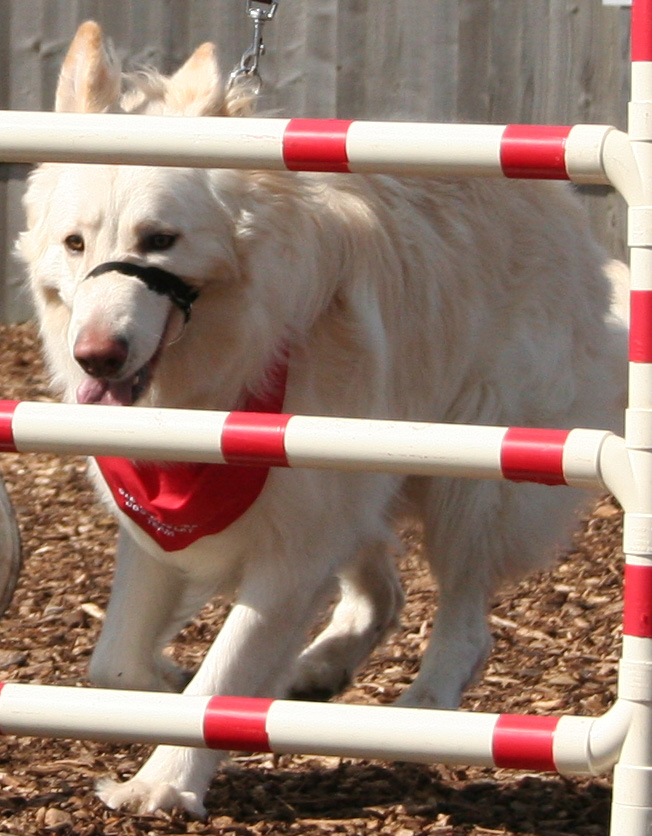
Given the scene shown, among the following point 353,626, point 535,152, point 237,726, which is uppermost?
point 535,152

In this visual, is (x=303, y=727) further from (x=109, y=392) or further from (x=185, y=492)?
(x=185, y=492)

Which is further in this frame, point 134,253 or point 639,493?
point 134,253

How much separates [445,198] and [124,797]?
5.98ft

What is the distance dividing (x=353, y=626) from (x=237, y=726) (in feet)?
6.14

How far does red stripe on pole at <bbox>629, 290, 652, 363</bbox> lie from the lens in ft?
6.48

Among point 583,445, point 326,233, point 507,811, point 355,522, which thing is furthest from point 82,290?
point 507,811

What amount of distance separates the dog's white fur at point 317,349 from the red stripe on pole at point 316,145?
2.50 feet

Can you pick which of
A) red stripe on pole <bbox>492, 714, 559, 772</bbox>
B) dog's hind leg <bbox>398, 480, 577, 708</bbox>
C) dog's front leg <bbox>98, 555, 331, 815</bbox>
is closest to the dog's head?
dog's front leg <bbox>98, 555, 331, 815</bbox>

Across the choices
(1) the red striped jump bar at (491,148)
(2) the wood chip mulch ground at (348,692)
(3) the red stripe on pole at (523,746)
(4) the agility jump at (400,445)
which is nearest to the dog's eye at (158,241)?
(4) the agility jump at (400,445)

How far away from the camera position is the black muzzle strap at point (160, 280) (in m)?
2.85

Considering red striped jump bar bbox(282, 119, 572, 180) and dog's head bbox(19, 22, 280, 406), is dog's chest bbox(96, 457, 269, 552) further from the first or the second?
red striped jump bar bbox(282, 119, 572, 180)

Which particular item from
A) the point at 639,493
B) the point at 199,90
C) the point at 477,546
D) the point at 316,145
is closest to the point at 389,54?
the point at 477,546

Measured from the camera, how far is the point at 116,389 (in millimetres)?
2871

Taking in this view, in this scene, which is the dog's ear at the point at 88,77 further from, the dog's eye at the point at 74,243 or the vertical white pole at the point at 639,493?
the vertical white pole at the point at 639,493
